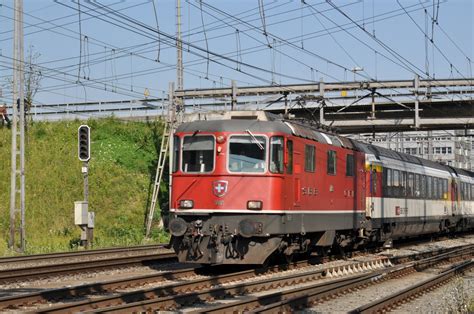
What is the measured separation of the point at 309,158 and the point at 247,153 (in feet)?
6.43

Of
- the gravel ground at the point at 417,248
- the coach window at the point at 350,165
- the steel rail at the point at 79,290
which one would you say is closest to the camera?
the steel rail at the point at 79,290

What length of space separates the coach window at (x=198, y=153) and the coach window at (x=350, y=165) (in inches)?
213

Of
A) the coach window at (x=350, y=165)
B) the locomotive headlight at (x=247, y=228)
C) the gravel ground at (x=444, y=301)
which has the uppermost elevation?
the coach window at (x=350, y=165)

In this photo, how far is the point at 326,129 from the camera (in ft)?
65.0

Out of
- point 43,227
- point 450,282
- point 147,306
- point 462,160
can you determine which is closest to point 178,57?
point 43,227

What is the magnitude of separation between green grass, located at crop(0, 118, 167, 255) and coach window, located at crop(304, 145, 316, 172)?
11318mm

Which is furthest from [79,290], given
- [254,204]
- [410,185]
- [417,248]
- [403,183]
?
[417,248]

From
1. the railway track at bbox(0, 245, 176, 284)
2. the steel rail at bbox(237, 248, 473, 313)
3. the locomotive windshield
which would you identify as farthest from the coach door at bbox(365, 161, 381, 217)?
the locomotive windshield

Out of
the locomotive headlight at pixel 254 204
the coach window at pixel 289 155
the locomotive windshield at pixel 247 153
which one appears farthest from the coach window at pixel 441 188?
the locomotive headlight at pixel 254 204

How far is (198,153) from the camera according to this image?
1588 cm

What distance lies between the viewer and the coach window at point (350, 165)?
19631 millimetres

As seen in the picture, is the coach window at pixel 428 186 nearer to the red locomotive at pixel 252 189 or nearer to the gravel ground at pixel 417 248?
the gravel ground at pixel 417 248

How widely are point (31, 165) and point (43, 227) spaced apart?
20.2ft

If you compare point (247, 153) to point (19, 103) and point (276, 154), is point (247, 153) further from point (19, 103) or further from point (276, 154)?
point (19, 103)
